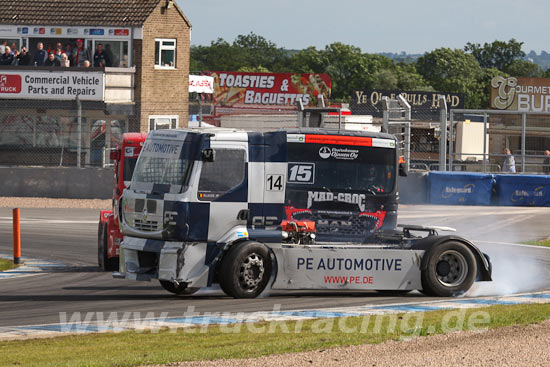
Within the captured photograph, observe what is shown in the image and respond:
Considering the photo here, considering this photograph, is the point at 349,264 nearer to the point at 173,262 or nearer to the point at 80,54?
the point at 173,262

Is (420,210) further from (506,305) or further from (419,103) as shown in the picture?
(419,103)

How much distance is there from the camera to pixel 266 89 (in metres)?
70.2

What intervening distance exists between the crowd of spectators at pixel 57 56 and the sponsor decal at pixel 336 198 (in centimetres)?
2172

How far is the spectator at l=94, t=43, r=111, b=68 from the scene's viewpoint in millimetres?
36031

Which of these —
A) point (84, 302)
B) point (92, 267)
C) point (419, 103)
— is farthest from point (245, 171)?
point (419, 103)

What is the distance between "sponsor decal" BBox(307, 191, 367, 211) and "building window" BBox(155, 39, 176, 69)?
78.4 ft

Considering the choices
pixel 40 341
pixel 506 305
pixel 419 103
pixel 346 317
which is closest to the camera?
pixel 40 341

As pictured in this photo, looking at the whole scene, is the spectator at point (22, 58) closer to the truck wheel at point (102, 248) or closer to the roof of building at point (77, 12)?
the roof of building at point (77, 12)

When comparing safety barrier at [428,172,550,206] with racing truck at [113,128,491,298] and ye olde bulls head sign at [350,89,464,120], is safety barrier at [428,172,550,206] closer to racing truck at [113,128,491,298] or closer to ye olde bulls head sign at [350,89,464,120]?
racing truck at [113,128,491,298]

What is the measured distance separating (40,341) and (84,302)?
10.2 ft

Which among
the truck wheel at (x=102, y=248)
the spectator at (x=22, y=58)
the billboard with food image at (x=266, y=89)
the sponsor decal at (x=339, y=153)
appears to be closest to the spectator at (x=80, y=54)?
the spectator at (x=22, y=58)

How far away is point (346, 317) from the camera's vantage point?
11938 mm

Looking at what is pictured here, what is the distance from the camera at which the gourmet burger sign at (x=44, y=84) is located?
34688 millimetres

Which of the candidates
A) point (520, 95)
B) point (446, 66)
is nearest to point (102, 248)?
point (520, 95)
